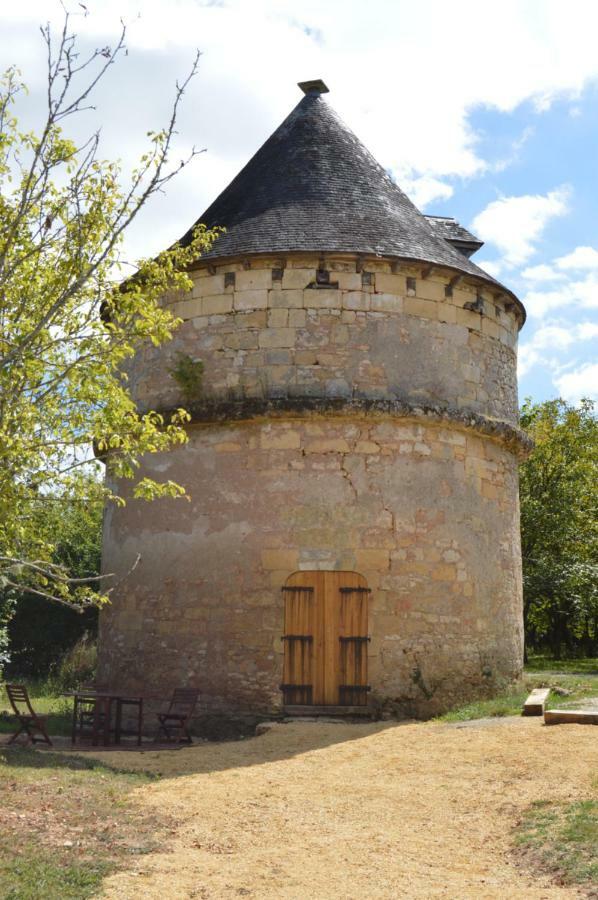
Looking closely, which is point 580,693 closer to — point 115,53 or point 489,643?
point 489,643

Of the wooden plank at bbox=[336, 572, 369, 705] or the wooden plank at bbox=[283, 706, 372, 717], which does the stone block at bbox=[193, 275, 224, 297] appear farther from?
the wooden plank at bbox=[283, 706, 372, 717]

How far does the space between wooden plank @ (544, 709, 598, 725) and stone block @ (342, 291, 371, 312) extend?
5.15 metres

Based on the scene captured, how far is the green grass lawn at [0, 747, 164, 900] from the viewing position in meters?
5.08

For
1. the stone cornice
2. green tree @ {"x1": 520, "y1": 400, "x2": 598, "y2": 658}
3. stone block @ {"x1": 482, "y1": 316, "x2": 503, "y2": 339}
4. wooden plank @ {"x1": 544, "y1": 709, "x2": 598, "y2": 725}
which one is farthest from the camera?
green tree @ {"x1": 520, "y1": 400, "x2": 598, "y2": 658}

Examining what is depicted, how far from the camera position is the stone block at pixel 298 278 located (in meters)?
11.8

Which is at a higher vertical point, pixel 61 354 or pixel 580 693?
pixel 61 354

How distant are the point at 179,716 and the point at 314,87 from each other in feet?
31.8

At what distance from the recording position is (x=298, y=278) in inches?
465

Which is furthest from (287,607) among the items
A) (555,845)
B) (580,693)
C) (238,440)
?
(555,845)

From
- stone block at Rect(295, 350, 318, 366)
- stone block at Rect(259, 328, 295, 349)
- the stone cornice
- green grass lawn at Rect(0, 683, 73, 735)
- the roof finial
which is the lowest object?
green grass lawn at Rect(0, 683, 73, 735)

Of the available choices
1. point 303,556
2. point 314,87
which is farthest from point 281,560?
point 314,87

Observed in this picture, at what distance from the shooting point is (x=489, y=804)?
7000mm

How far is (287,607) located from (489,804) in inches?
177

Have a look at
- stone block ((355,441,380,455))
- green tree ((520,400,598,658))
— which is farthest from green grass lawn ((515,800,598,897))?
green tree ((520,400,598,658))
